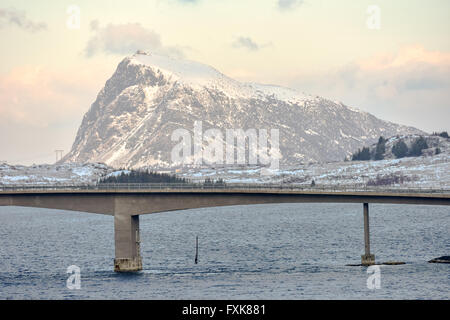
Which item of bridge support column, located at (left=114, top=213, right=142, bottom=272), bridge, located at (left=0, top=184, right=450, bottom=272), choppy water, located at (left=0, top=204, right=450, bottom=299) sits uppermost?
bridge, located at (left=0, top=184, right=450, bottom=272)

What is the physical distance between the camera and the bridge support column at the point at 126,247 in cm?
14888

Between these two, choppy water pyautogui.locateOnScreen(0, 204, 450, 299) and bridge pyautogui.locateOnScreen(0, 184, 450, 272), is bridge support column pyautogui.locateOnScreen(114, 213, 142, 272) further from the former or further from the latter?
choppy water pyautogui.locateOnScreen(0, 204, 450, 299)

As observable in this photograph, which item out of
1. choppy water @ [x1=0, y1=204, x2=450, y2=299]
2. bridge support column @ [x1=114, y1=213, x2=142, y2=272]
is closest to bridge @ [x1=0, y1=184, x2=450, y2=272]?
bridge support column @ [x1=114, y1=213, x2=142, y2=272]

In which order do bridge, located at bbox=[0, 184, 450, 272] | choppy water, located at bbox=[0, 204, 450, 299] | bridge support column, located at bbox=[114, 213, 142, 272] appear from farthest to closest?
bridge, located at bbox=[0, 184, 450, 272], bridge support column, located at bbox=[114, 213, 142, 272], choppy water, located at bbox=[0, 204, 450, 299]

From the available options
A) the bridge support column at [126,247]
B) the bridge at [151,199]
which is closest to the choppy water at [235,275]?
the bridge support column at [126,247]

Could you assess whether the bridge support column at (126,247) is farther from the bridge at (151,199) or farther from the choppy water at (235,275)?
the choppy water at (235,275)

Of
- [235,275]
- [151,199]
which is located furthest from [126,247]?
[235,275]

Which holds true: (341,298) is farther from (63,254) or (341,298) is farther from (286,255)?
(63,254)

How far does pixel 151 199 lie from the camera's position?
153 metres

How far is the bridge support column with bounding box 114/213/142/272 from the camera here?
149 meters

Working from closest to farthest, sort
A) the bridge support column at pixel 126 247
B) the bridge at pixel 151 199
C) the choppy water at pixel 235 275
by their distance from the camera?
the choppy water at pixel 235 275
the bridge support column at pixel 126 247
the bridge at pixel 151 199

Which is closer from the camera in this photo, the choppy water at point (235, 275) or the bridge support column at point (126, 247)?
the choppy water at point (235, 275)

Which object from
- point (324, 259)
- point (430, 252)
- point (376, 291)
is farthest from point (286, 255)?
point (376, 291)
